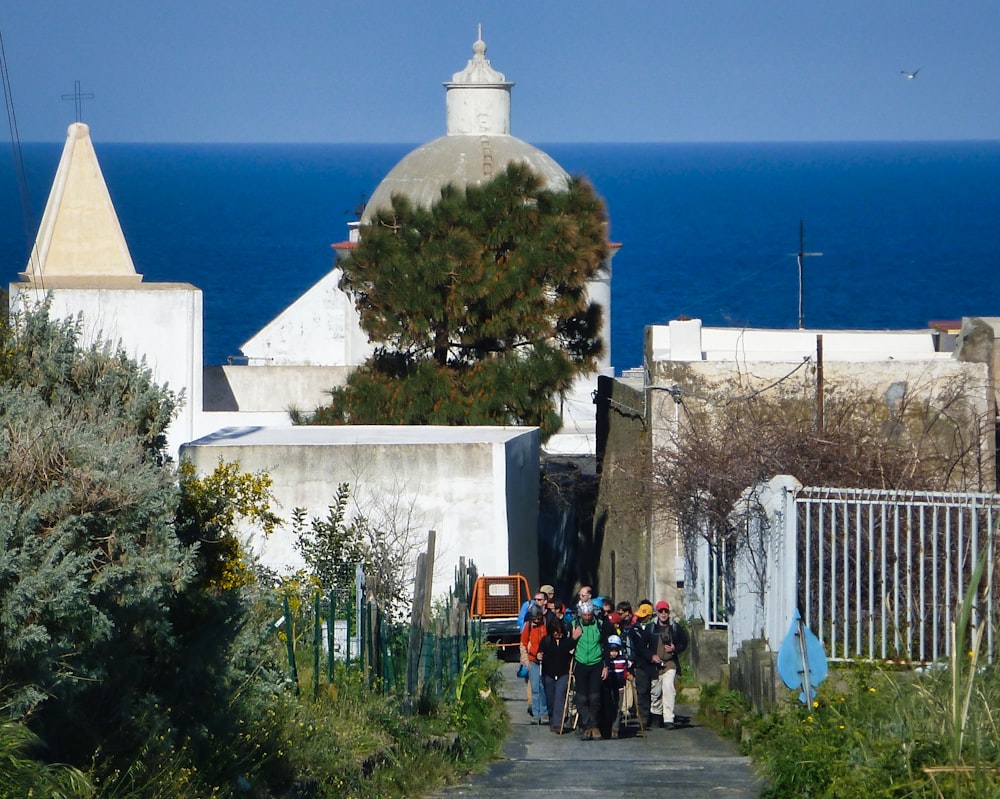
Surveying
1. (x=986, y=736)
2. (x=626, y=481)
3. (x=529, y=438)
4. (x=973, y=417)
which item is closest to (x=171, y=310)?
(x=529, y=438)

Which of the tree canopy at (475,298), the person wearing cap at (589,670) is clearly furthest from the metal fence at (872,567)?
the tree canopy at (475,298)

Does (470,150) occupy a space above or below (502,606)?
above

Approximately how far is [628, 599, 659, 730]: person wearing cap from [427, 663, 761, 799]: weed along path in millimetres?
206

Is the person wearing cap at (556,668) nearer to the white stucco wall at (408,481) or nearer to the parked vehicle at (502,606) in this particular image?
the parked vehicle at (502,606)

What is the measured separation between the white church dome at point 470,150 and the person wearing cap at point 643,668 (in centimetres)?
1865

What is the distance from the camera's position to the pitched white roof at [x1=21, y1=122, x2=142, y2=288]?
30156 millimetres

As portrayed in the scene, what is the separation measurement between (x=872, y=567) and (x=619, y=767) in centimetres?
247

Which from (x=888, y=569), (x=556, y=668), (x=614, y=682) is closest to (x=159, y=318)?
(x=556, y=668)

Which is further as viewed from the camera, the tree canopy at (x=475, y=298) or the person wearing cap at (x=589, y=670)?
the tree canopy at (x=475, y=298)

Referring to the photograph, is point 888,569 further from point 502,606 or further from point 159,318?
point 159,318

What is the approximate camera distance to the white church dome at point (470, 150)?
34375 mm

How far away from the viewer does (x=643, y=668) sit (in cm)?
1422

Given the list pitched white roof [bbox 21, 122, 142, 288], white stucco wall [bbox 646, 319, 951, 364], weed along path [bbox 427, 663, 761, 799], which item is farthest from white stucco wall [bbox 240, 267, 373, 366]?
weed along path [bbox 427, 663, 761, 799]

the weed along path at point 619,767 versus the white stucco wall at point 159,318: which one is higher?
the white stucco wall at point 159,318
